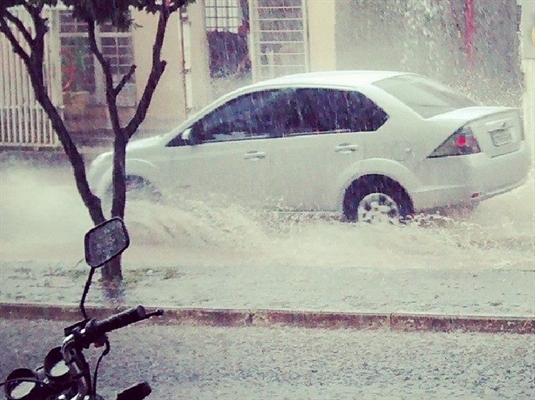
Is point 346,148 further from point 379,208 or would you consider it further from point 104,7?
point 104,7

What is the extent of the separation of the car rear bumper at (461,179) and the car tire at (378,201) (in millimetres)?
137

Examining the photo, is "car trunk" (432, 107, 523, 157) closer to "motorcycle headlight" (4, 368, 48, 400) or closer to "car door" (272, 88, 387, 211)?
"car door" (272, 88, 387, 211)

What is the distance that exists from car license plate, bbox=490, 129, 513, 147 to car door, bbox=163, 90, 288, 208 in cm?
221

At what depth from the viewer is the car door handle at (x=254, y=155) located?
11008 millimetres

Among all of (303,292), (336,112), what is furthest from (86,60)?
(303,292)

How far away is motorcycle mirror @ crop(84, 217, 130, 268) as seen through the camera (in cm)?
308

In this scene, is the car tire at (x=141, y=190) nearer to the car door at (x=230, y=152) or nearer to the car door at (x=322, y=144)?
the car door at (x=230, y=152)

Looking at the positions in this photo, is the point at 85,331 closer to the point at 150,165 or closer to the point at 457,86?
the point at 150,165

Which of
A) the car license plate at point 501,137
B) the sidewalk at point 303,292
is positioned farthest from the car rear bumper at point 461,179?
the sidewalk at point 303,292

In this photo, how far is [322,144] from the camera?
35.0ft

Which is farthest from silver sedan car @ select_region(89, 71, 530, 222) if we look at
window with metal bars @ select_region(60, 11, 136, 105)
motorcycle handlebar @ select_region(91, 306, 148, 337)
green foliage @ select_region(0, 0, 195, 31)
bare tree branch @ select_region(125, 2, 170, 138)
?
motorcycle handlebar @ select_region(91, 306, 148, 337)

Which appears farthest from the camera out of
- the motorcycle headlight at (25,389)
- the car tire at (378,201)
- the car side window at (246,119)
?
the car side window at (246,119)

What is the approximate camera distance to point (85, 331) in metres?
2.84

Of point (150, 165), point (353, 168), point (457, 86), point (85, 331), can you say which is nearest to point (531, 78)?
point (457, 86)
